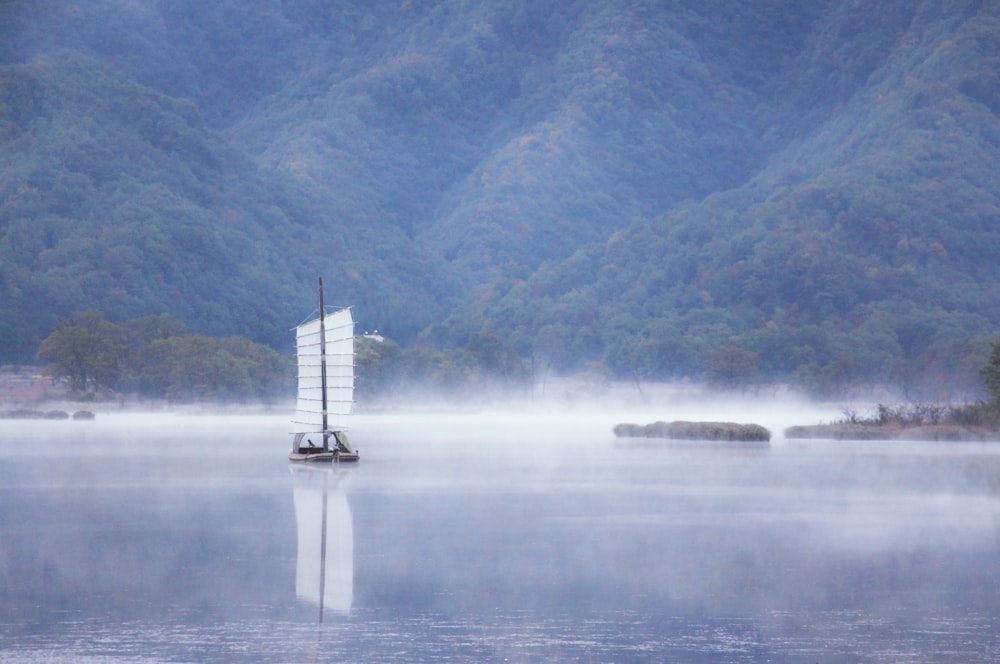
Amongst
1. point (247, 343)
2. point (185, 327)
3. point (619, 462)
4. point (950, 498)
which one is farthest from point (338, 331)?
point (185, 327)

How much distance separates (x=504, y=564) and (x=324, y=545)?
354cm

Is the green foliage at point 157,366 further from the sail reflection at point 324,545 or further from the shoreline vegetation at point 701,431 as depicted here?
the sail reflection at point 324,545

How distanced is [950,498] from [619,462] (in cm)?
1594

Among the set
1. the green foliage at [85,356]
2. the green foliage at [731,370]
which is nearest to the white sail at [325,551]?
the green foliage at [85,356]

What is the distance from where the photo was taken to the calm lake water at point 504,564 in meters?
16.1

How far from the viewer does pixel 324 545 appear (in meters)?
24.2

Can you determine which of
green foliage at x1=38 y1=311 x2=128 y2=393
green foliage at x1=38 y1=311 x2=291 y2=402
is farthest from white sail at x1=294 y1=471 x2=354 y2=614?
green foliage at x1=38 y1=311 x2=291 y2=402

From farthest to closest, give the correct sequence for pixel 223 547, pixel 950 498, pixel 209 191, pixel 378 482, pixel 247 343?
pixel 209 191 → pixel 247 343 → pixel 378 482 → pixel 950 498 → pixel 223 547

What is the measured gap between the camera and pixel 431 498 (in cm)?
3319

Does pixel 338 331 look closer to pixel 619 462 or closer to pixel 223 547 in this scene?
pixel 619 462

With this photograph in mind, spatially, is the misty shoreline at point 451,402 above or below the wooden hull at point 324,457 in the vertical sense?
above

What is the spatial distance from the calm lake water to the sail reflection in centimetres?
8

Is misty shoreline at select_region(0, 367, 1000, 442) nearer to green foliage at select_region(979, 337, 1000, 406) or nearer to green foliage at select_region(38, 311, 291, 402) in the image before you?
green foliage at select_region(38, 311, 291, 402)

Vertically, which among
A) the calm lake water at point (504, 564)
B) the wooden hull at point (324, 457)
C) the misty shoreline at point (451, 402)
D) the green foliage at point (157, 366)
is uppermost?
the green foliage at point (157, 366)
